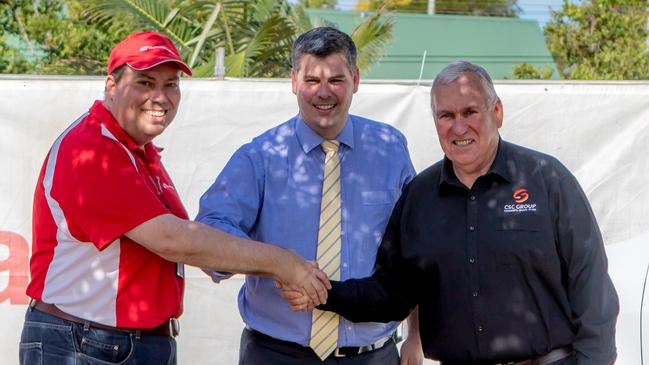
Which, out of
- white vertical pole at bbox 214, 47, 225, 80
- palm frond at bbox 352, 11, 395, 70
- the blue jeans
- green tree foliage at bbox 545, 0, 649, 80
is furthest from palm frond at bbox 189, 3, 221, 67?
the blue jeans

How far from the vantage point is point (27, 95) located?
5.64 m

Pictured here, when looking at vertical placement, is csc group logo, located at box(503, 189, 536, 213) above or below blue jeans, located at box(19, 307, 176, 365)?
above

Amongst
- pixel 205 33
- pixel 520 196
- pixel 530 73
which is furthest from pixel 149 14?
pixel 520 196

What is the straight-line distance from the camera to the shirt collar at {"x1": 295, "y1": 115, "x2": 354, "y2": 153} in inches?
165

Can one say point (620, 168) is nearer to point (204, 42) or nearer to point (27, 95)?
point (27, 95)

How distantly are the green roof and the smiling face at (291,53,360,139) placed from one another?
52.1 feet

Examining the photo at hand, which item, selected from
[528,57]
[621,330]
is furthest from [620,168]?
[528,57]

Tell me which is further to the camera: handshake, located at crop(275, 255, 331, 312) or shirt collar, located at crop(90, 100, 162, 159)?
handshake, located at crop(275, 255, 331, 312)

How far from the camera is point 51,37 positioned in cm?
1434

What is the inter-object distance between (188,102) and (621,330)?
2.77m

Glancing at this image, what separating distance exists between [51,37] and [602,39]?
31.2 ft

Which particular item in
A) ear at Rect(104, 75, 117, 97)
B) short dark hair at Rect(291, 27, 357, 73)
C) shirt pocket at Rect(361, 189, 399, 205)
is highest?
short dark hair at Rect(291, 27, 357, 73)

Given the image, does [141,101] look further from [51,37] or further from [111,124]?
[51,37]

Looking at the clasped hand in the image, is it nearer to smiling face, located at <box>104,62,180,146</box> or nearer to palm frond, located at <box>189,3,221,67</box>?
smiling face, located at <box>104,62,180,146</box>
